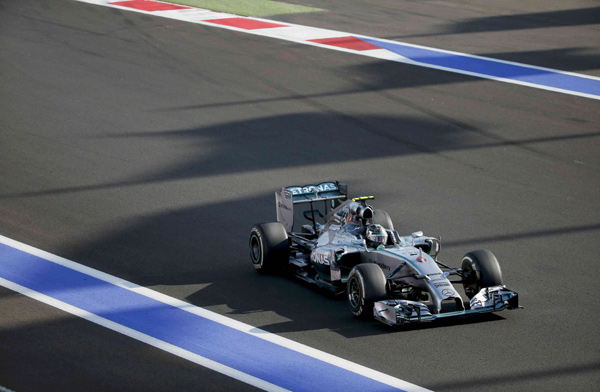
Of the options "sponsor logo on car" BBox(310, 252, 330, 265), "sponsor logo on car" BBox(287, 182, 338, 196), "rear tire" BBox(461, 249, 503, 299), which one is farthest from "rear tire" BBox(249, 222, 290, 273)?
"rear tire" BBox(461, 249, 503, 299)

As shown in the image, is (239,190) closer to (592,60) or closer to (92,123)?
(92,123)

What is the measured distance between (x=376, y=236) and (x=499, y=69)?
42.0ft

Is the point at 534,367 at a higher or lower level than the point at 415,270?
lower

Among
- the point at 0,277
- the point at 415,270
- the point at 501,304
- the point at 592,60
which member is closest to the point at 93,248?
the point at 0,277

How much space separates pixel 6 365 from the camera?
830 cm

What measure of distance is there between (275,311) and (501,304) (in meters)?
2.44

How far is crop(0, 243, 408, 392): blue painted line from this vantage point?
815cm

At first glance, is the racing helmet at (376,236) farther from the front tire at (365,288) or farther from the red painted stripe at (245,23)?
the red painted stripe at (245,23)

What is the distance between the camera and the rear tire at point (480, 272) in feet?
31.6

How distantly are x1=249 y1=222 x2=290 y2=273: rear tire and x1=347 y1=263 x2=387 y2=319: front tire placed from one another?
52.0 inches

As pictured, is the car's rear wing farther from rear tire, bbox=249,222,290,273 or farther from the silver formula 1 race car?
rear tire, bbox=249,222,290,273

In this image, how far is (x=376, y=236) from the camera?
9.91 m

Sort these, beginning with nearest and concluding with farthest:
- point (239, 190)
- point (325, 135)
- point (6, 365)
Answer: point (6, 365) → point (239, 190) → point (325, 135)

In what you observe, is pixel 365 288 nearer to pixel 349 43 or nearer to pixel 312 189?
pixel 312 189
